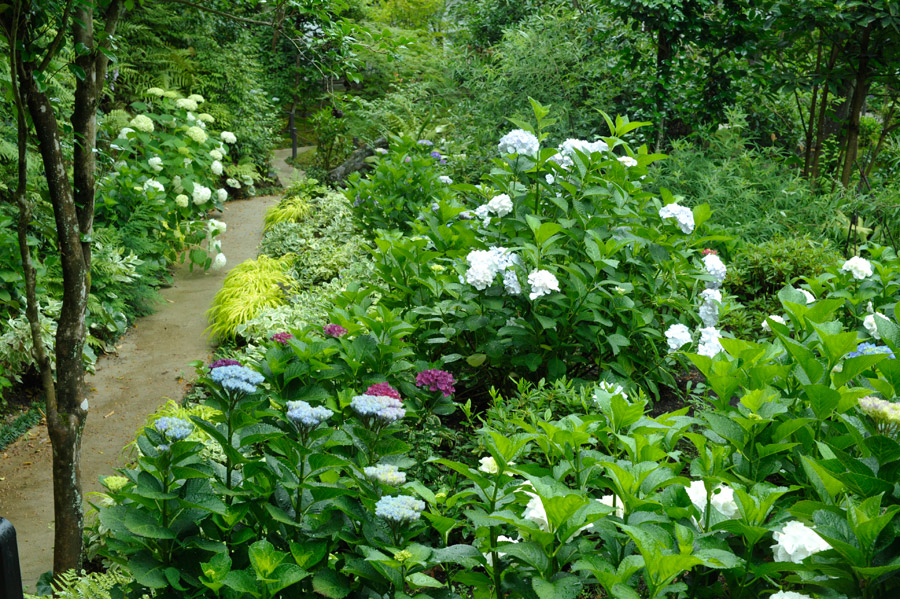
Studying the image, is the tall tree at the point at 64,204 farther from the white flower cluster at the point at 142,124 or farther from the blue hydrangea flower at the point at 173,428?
the white flower cluster at the point at 142,124

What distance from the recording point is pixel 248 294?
17.8ft

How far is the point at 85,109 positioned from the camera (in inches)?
105

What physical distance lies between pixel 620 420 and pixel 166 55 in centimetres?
896

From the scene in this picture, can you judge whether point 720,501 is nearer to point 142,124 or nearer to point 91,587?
point 91,587

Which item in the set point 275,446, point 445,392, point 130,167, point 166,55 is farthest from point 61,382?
point 166,55

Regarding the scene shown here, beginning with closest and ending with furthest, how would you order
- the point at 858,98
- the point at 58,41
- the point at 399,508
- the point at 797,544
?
1. the point at 797,544
2. the point at 399,508
3. the point at 58,41
4. the point at 858,98

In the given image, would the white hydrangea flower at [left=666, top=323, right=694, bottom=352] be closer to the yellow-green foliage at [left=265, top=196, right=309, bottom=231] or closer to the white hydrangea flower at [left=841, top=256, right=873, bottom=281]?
the white hydrangea flower at [left=841, top=256, right=873, bottom=281]

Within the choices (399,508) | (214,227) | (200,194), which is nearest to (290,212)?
A: (214,227)

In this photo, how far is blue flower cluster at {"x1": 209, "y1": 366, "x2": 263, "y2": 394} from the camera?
158 centimetres

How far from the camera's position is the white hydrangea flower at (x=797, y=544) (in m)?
1.34

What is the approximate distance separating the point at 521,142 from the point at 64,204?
5.99 ft

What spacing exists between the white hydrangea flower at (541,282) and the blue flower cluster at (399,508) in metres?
1.25

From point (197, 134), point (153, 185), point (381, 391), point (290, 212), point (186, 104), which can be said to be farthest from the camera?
point (290, 212)

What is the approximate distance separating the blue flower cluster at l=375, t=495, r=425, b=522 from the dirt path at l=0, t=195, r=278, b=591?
7.46 ft
